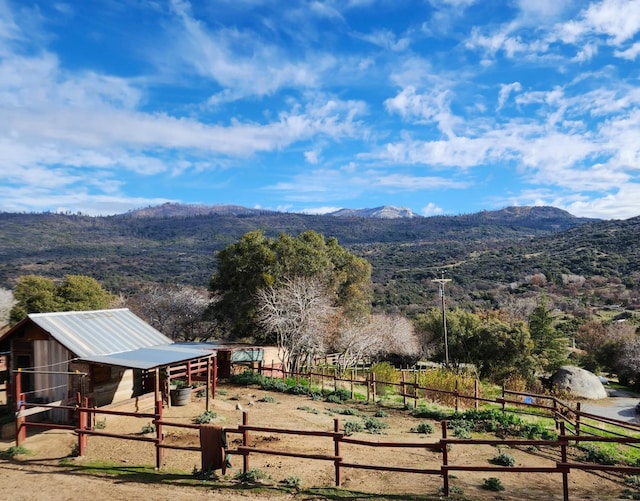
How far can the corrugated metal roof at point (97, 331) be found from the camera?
14281 mm

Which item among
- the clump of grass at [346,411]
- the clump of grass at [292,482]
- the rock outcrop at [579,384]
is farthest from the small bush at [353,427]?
the rock outcrop at [579,384]

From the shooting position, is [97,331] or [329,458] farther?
[97,331]

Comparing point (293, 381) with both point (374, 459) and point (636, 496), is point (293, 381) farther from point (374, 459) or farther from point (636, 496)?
Result: point (636, 496)

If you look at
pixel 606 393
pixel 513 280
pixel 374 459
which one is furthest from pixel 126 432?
pixel 513 280

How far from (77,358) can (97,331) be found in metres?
2.05

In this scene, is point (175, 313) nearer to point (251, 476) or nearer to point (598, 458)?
point (251, 476)

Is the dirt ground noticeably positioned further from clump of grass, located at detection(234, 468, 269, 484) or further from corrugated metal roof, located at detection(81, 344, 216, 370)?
corrugated metal roof, located at detection(81, 344, 216, 370)

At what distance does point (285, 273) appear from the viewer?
95.9ft

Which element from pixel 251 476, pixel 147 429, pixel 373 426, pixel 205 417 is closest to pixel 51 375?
pixel 147 429

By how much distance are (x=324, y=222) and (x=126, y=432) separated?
179 metres

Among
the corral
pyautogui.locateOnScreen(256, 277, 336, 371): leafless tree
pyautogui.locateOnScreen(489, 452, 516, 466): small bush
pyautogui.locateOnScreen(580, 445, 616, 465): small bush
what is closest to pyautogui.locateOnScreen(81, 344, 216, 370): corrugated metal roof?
the corral

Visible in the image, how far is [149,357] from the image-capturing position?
1488cm

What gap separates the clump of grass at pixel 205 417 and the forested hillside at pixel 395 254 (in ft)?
143

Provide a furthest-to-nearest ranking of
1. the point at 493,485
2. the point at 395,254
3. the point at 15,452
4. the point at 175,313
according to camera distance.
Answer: the point at 395,254, the point at 175,313, the point at 15,452, the point at 493,485
